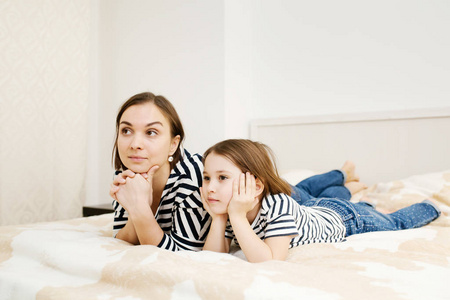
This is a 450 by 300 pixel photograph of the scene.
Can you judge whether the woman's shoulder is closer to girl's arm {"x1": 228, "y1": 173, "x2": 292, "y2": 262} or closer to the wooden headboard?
girl's arm {"x1": 228, "y1": 173, "x2": 292, "y2": 262}

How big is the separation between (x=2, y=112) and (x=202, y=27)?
1306 mm

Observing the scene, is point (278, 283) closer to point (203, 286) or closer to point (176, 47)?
point (203, 286)

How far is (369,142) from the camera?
2.16 meters

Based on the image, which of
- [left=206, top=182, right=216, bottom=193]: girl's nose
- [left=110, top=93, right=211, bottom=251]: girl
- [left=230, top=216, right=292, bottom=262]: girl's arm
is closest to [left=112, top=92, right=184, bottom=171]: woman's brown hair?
[left=110, top=93, right=211, bottom=251]: girl

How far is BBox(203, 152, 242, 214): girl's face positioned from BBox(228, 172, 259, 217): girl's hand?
0.02 meters

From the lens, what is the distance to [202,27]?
2.44 metres

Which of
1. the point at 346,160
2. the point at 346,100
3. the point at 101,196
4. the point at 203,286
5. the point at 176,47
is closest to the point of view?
the point at 203,286

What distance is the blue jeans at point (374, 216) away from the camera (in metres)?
1.28

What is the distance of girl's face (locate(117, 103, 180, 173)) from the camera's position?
97cm

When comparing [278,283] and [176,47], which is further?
[176,47]

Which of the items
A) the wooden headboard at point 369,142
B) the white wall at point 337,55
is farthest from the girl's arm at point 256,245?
the white wall at point 337,55

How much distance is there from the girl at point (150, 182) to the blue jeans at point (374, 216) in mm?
519

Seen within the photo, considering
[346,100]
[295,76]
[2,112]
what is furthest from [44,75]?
[346,100]

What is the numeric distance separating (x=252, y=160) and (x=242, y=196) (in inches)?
4.3
